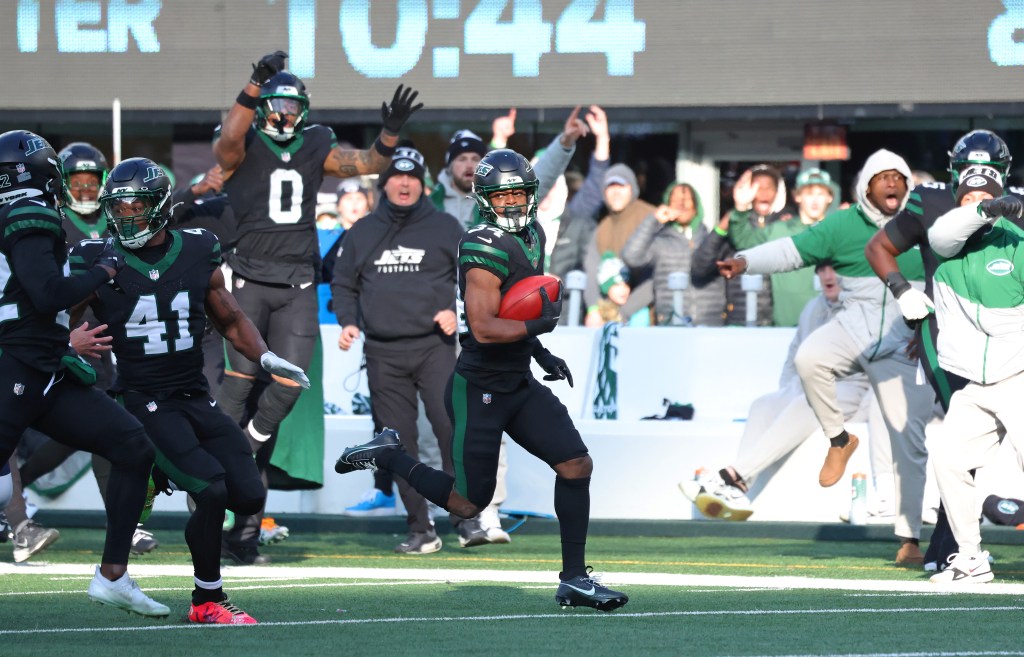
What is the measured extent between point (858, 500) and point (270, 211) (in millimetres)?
3664

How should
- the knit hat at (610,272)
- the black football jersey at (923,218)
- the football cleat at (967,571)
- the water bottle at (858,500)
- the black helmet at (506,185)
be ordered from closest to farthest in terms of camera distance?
the black helmet at (506,185) < the football cleat at (967,571) < the black football jersey at (923,218) < the water bottle at (858,500) < the knit hat at (610,272)

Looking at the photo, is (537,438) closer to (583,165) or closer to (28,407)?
(28,407)

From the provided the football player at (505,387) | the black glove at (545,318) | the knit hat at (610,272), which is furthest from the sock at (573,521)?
the knit hat at (610,272)

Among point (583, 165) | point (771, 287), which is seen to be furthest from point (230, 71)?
point (771, 287)

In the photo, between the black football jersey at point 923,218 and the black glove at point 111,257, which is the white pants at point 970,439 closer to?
the black football jersey at point 923,218

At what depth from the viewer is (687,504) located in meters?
11.1

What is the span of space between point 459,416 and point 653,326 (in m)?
4.99

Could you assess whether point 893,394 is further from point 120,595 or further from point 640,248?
point 120,595

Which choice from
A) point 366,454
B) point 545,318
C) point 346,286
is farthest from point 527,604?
point 346,286

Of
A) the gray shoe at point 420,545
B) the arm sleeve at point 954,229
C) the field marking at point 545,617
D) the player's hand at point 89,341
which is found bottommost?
the gray shoe at point 420,545

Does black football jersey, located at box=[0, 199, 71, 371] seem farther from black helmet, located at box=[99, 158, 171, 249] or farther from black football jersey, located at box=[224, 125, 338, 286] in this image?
black football jersey, located at box=[224, 125, 338, 286]

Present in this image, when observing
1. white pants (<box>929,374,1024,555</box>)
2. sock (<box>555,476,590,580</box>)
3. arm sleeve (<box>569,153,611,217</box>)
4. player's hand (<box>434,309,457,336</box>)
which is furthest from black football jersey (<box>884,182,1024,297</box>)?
arm sleeve (<box>569,153,611,217</box>)

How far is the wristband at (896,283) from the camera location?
28.4 ft

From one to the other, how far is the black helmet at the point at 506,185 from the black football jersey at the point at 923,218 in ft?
6.92
